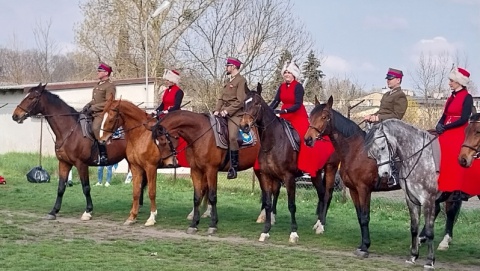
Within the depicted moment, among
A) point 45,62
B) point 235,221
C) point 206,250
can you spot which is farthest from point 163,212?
point 45,62

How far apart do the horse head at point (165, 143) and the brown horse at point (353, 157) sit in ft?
9.16

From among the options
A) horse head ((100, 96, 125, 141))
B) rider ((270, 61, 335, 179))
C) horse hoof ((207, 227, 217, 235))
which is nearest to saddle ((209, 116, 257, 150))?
rider ((270, 61, 335, 179))

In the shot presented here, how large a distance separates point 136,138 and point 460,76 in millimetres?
6118

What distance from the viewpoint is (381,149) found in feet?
34.6

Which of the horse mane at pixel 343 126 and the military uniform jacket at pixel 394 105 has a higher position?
the military uniform jacket at pixel 394 105

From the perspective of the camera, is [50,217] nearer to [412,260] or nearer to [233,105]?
[233,105]

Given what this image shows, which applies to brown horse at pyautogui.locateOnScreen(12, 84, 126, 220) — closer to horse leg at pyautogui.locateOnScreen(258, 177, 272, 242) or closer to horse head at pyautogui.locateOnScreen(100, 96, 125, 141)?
horse head at pyautogui.locateOnScreen(100, 96, 125, 141)

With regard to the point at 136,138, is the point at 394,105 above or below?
above

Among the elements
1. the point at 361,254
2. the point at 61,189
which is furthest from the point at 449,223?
the point at 61,189

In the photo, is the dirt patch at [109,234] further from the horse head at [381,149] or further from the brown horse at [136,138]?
the horse head at [381,149]

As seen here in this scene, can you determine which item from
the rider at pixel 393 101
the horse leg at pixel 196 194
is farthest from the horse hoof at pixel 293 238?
the rider at pixel 393 101

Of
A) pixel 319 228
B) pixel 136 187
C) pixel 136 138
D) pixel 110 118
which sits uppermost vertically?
pixel 110 118

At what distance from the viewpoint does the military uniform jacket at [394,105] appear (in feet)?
38.7

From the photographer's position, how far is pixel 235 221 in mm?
14750
